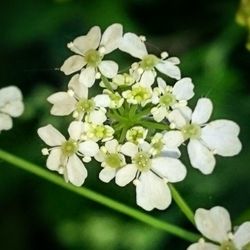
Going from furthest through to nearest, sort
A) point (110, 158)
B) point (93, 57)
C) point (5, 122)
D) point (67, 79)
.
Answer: point (67, 79)
point (5, 122)
point (93, 57)
point (110, 158)

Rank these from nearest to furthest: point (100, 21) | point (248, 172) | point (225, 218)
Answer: point (225, 218) → point (248, 172) → point (100, 21)

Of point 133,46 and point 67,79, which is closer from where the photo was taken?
point 133,46

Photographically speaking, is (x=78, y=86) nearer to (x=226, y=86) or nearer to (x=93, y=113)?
(x=93, y=113)

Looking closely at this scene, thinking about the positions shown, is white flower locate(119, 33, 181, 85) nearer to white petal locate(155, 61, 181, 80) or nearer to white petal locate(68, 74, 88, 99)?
white petal locate(155, 61, 181, 80)

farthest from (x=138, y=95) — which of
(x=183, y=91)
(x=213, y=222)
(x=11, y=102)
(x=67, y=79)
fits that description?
(x=67, y=79)

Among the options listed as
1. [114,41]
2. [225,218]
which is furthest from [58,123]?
[225,218]

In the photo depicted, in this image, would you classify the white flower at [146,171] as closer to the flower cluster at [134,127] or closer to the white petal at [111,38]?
the flower cluster at [134,127]

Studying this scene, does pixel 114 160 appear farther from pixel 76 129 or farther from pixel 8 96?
pixel 8 96
